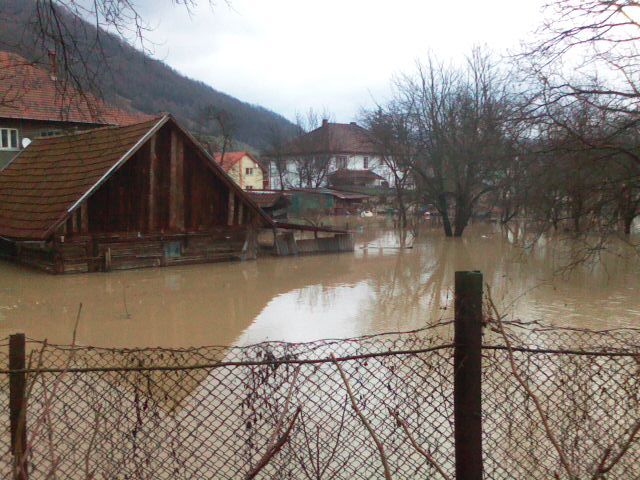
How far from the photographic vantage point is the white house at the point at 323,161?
217 ft

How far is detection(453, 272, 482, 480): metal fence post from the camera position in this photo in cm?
283

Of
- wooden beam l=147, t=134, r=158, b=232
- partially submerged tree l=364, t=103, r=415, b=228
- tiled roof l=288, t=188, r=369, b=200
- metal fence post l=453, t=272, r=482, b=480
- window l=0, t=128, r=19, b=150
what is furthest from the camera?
tiled roof l=288, t=188, r=369, b=200

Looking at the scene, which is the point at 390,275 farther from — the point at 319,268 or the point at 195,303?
the point at 195,303

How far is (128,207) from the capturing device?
1988cm

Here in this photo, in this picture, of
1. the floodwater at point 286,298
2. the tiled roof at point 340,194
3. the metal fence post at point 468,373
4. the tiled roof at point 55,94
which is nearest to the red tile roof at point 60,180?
the floodwater at point 286,298

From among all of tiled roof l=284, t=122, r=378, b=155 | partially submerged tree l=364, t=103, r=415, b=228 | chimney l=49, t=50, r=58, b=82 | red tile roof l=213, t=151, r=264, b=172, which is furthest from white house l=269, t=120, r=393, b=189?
chimney l=49, t=50, r=58, b=82

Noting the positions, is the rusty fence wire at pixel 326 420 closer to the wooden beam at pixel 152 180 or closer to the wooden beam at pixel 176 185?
the wooden beam at pixel 152 180

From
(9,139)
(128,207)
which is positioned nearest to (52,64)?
(128,207)

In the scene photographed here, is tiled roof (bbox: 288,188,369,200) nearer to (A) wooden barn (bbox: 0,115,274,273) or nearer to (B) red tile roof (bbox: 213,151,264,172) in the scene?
(B) red tile roof (bbox: 213,151,264,172)

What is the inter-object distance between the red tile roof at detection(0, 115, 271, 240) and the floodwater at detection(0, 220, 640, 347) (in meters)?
1.66

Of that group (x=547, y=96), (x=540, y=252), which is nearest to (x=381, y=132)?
(x=540, y=252)

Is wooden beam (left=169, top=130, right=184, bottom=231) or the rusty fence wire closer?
the rusty fence wire

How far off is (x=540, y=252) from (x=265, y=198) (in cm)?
1770

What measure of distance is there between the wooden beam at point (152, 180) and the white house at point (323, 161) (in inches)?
1695
